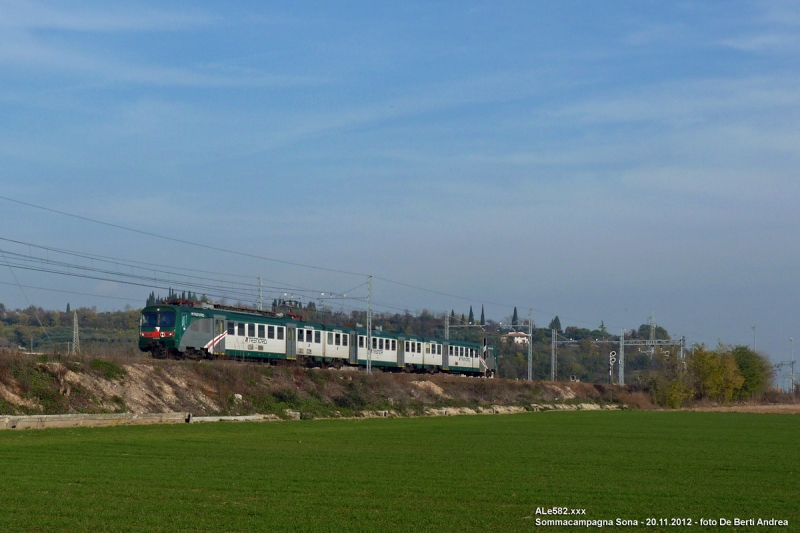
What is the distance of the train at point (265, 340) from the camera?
45.8 meters

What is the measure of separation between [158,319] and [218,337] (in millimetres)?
3527

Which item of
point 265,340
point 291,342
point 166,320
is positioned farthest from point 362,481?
point 291,342


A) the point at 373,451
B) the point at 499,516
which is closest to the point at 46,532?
the point at 499,516

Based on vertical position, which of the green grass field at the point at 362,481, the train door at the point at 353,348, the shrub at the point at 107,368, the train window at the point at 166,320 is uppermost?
the train window at the point at 166,320

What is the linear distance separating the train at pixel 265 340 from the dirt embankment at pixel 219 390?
6.23 feet

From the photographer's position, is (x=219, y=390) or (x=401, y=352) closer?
(x=219, y=390)

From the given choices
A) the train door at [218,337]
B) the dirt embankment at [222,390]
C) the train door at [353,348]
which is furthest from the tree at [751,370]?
the train door at [218,337]

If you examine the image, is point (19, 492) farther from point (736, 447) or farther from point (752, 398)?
point (752, 398)

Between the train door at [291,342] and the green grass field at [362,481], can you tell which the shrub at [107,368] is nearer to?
the green grass field at [362,481]

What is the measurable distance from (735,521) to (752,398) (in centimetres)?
10736

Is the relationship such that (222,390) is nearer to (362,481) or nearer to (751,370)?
(362,481)

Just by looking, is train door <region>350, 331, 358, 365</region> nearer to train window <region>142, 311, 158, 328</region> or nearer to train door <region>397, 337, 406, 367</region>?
train door <region>397, 337, 406, 367</region>

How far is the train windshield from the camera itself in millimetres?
45419

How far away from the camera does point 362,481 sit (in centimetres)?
1780
